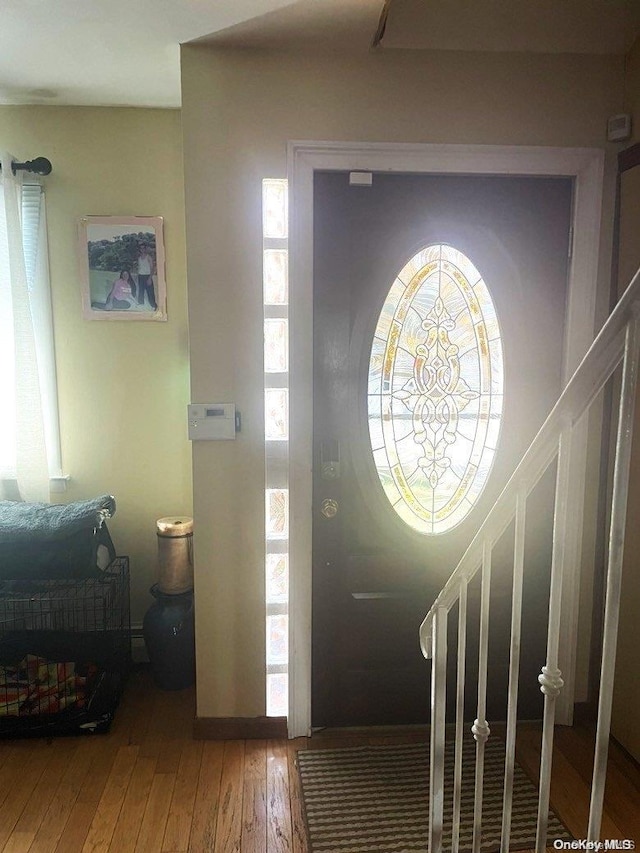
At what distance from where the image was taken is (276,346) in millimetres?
2184

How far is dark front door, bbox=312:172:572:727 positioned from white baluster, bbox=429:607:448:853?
2.89ft

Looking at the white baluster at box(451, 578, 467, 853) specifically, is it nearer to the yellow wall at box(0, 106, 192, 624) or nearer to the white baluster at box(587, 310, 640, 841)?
the white baluster at box(587, 310, 640, 841)

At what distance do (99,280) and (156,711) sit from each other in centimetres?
181

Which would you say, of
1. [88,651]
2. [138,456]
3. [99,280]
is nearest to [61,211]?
[99,280]

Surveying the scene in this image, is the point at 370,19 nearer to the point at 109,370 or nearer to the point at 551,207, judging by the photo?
the point at 551,207

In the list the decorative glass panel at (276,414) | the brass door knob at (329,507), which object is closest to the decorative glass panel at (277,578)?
the brass door knob at (329,507)

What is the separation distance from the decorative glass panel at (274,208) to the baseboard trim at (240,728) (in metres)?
1.78

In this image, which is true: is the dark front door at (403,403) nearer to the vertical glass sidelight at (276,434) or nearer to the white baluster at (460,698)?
the vertical glass sidelight at (276,434)

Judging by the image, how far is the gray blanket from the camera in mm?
2311

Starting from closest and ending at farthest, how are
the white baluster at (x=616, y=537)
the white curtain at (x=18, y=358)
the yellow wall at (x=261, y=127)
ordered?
the white baluster at (x=616, y=537), the yellow wall at (x=261, y=127), the white curtain at (x=18, y=358)

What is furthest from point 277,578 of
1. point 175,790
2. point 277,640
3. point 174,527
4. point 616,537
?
point 616,537

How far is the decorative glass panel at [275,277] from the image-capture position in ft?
7.06

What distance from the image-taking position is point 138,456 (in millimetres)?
2762

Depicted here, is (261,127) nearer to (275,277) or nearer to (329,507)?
(275,277)
